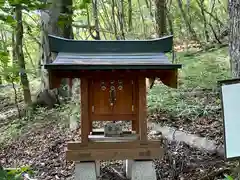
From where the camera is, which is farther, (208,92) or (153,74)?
(208,92)

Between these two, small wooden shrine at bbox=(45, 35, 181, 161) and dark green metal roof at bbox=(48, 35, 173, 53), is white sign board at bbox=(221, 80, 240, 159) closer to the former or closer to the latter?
small wooden shrine at bbox=(45, 35, 181, 161)

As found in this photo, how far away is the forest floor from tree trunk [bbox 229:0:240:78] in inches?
54.1

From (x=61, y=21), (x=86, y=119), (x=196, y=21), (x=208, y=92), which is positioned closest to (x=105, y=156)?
(x=86, y=119)

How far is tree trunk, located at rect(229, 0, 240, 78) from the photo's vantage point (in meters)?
3.41

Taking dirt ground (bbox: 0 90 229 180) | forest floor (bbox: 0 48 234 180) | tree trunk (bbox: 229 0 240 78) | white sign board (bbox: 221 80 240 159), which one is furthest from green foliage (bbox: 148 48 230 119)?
white sign board (bbox: 221 80 240 159)

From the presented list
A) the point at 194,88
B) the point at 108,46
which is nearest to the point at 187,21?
the point at 194,88

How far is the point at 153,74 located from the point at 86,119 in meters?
1.06

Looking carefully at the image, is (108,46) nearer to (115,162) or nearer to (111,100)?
(111,100)

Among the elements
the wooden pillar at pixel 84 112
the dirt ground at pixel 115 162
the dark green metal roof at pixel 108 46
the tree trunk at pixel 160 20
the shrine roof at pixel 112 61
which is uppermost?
the tree trunk at pixel 160 20

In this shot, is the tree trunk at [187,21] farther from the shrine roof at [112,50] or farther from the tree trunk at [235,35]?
the tree trunk at [235,35]

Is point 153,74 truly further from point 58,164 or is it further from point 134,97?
point 58,164

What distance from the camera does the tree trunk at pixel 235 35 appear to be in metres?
3.41

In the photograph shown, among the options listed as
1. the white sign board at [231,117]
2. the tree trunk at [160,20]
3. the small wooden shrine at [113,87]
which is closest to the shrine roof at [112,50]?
the small wooden shrine at [113,87]

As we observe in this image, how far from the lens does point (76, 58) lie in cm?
407
